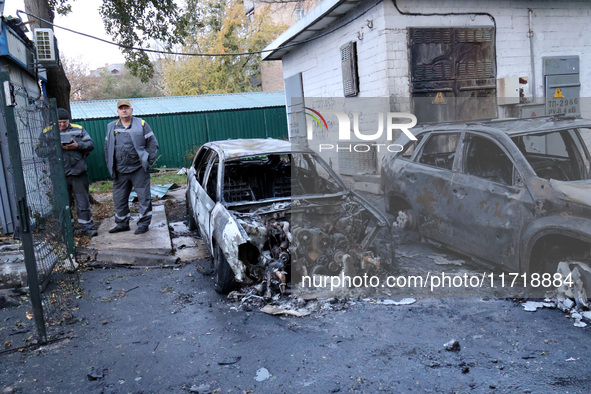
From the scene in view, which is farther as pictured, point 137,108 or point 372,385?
point 137,108

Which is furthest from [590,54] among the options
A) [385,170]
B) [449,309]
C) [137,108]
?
[137,108]

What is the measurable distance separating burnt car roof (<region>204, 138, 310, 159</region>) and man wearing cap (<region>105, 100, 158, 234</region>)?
3.39 ft

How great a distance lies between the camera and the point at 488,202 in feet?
15.4

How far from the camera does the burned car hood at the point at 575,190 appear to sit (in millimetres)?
3842

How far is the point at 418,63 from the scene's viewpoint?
884 cm

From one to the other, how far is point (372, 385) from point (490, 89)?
313 inches

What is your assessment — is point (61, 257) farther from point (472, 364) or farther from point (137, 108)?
point (137, 108)

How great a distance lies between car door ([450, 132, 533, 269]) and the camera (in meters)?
4.40

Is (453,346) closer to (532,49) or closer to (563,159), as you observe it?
(563,159)

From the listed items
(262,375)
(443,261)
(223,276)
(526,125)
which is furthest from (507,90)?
(262,375)

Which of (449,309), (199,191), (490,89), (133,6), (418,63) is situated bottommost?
(449,309)

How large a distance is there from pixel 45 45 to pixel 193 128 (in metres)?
10.7

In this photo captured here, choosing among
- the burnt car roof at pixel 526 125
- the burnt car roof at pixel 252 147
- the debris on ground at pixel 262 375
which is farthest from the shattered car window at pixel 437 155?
the debris on ground at pixel 262 375

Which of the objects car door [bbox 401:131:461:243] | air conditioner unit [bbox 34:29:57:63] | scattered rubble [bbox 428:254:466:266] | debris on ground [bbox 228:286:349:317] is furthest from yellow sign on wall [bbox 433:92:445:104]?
air conditioner unit [bbox 34:29:57:63]
